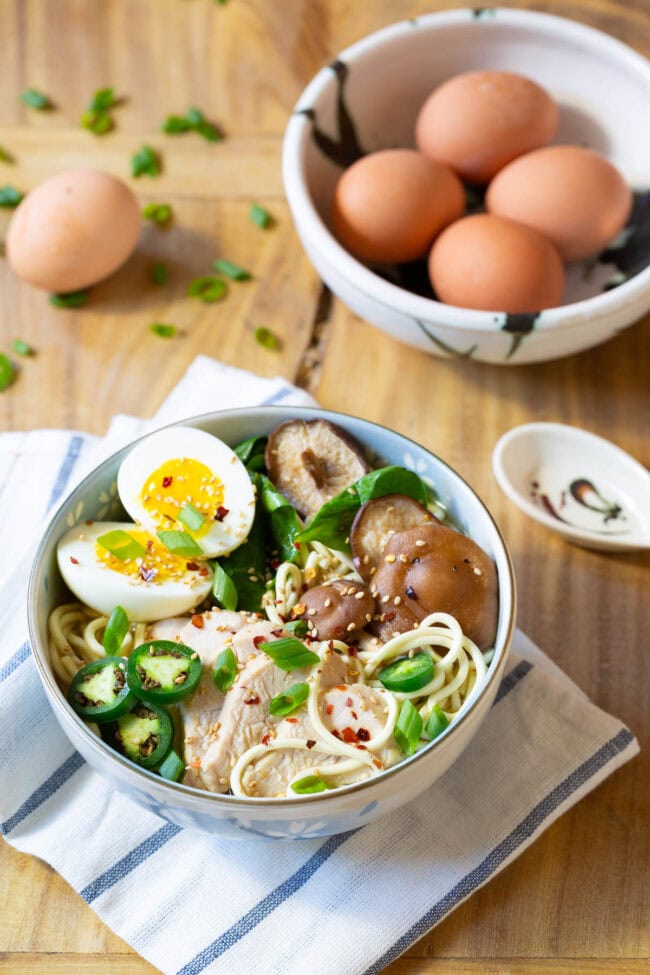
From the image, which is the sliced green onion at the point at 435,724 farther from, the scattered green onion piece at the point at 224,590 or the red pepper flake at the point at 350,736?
the scattered green onion piece at the point at 224,590

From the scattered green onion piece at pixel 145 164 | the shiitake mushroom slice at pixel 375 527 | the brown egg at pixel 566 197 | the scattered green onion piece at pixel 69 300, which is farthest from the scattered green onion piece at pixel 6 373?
the brown egg at pixel 566 197

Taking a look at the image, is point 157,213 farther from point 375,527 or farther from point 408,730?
point 408,730

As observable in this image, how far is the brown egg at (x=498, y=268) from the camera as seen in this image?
184 centimetres

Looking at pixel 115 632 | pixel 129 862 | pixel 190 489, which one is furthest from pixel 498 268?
pixel 129 862

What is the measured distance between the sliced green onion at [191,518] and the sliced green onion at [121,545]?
0.07 m

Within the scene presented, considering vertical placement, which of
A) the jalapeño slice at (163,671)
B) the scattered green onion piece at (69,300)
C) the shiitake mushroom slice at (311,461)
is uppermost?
the shiitake mushroom slice at (311,461)

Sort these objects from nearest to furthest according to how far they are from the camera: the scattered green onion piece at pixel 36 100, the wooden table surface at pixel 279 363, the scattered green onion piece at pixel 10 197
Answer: the wooden table surface at pixel 279 363
the scattered green onion piece at pixel 10 197
the scattered green onion piece at pixel 36 100

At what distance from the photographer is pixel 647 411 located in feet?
6.51

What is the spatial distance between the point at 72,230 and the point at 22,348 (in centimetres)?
25

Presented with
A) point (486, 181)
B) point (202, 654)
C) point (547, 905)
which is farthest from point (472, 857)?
point (486, 181)

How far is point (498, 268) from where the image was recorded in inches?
72.6

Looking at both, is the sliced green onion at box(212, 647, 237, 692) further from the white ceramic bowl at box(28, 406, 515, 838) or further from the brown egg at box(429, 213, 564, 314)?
the brown egg at box(429, 213, 564, 314)

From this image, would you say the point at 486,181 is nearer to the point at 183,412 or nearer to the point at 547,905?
the point at 183,412

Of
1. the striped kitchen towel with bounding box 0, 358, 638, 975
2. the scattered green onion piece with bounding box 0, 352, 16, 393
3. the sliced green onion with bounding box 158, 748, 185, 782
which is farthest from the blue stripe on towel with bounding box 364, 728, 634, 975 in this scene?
the scattered green onion piece with bounding box 0, 352, 16, 393
